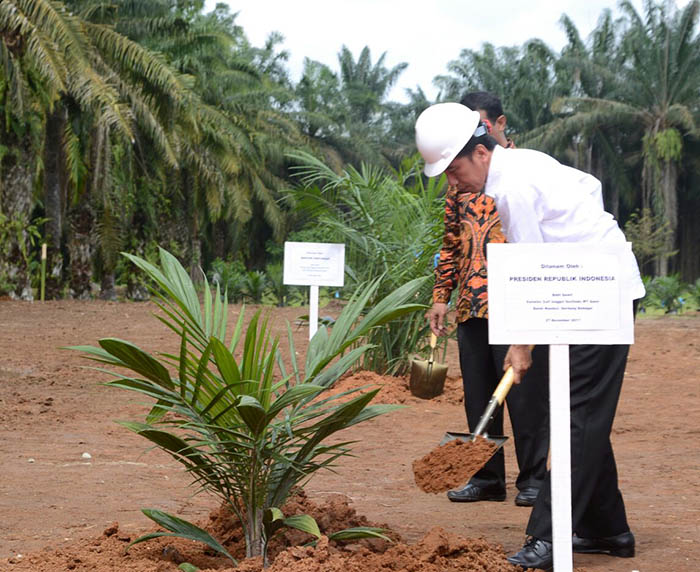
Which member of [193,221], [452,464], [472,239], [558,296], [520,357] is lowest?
[452,464]

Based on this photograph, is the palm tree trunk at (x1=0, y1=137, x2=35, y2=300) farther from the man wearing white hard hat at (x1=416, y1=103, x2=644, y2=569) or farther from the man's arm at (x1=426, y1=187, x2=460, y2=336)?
the man wearing white hard hat at (x1=416, y1=103, x2=644, y2=569)

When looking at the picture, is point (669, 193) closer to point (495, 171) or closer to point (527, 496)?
point (527, 496)

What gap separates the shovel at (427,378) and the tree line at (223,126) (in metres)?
1.80

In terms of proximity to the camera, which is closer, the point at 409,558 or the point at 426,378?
the point at 409,558

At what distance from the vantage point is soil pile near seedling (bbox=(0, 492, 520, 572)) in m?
2.77

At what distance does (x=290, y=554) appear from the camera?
9.04 ft

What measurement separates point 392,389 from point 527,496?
11.6 feet

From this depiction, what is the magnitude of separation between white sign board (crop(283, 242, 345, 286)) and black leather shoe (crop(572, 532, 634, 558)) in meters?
4.94

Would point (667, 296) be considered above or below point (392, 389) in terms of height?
above

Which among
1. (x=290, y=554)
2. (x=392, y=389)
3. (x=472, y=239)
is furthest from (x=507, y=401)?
(x=392, y=389)

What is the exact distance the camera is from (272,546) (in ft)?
9.95

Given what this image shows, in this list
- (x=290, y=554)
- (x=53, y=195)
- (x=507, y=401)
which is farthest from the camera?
(x=53, y=195)

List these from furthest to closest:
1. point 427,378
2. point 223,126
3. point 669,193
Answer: point 669,193 < point 223,126 < point 427,378

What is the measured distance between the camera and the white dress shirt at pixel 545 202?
9.77 feet
